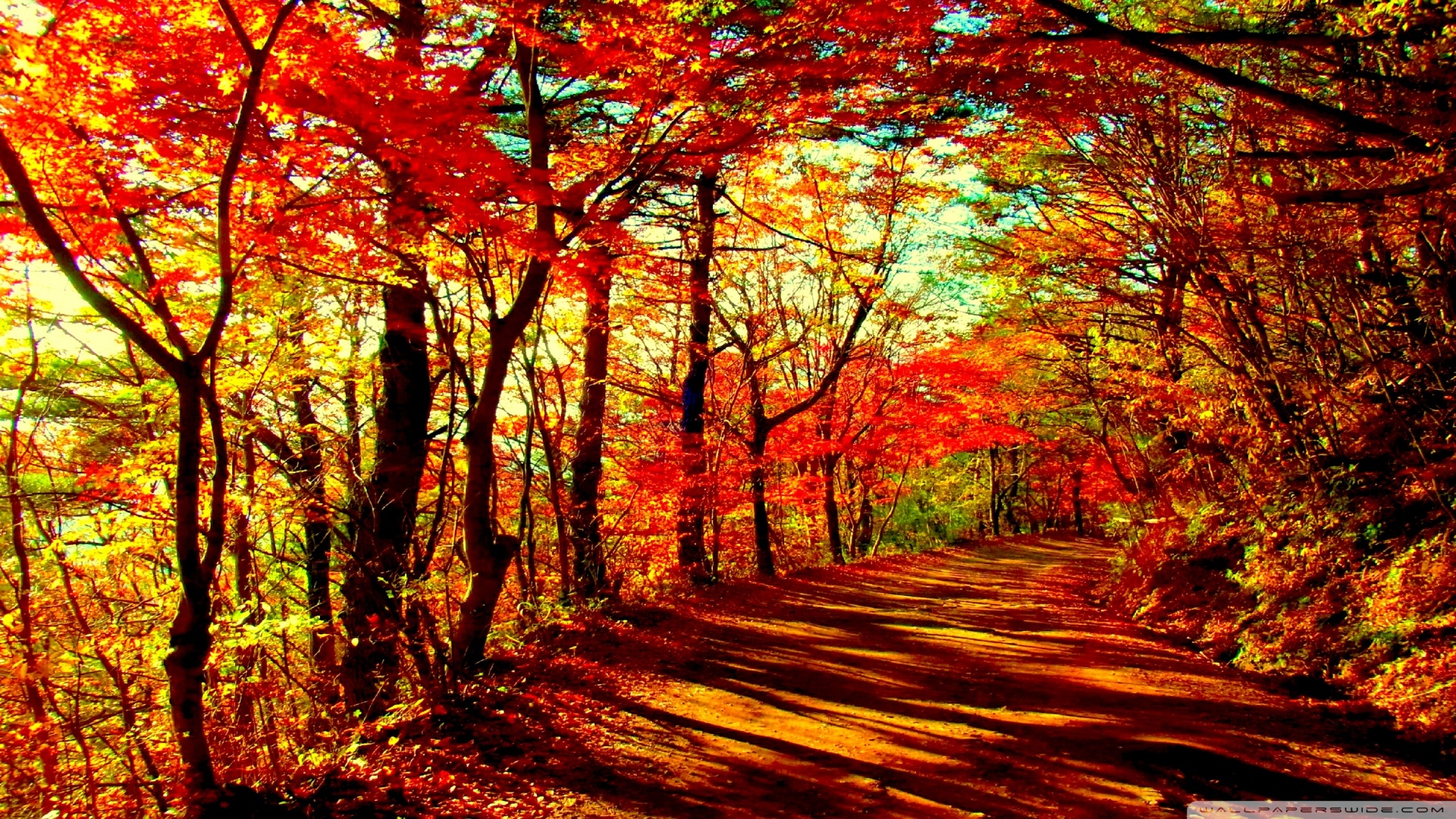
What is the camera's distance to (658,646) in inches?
303

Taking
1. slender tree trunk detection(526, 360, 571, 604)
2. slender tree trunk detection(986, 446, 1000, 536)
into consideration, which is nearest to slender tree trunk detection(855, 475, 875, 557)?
slender tree trunk detection(986, 446, 1000, 536)

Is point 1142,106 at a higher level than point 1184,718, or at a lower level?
higher

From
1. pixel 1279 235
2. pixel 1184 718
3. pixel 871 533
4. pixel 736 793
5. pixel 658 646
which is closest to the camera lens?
pixel 736 793

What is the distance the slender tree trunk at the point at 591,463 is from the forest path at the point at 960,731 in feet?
5.67

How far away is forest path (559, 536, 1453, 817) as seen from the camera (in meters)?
4.12

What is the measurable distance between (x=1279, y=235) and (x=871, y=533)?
1968 cm

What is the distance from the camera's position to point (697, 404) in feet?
38.0

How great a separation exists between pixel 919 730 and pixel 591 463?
20.3ft

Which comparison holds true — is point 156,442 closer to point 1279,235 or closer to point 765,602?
point 765,602

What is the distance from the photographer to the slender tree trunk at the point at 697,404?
36.5 ft

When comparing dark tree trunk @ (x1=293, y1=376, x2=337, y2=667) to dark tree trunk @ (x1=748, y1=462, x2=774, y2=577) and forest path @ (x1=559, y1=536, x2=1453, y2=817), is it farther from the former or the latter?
dark tree trunk @ (x1=748, y1=462, x2=774, y2=577)

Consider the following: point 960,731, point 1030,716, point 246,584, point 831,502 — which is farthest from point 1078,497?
point 246,584

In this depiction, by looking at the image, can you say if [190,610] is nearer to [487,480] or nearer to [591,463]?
[487,480]

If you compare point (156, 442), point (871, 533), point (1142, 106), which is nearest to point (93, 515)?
point (156, 442)
